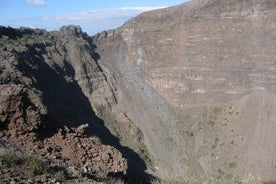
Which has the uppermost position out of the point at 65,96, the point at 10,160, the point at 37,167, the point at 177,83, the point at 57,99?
the point at 10,160

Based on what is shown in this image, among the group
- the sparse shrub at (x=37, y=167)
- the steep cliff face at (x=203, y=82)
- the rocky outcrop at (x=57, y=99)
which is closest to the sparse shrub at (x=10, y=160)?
the sparse shrub at (x=37, y=167)

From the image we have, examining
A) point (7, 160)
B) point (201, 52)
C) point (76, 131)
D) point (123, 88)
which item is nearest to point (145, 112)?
point (123, 88)

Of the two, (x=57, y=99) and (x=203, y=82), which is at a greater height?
(x=57, y=99)

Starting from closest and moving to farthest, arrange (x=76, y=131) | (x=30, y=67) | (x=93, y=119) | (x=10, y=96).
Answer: (x=10, y=96) → (x=76, y=131) → (x=30, y=67) → (x=93, y=119)

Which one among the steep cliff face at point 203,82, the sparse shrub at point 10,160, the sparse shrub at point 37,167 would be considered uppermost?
the sparse shrub at point 10,160

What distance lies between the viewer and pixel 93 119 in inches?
1829

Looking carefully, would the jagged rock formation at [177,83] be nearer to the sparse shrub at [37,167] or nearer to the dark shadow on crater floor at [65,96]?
the dark shadow on crater floor at [65,96]

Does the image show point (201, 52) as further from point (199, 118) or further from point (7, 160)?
point (7, 160)

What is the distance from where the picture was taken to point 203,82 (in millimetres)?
52312

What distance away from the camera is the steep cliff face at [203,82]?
146 ft

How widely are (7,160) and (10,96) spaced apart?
280 inches

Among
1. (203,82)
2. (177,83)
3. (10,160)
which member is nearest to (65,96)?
(177,83)

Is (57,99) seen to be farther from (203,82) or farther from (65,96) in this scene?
(203,82)

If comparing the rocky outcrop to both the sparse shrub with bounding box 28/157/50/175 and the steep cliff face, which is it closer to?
the sparse shrub with bounding box 28/157/50/175
